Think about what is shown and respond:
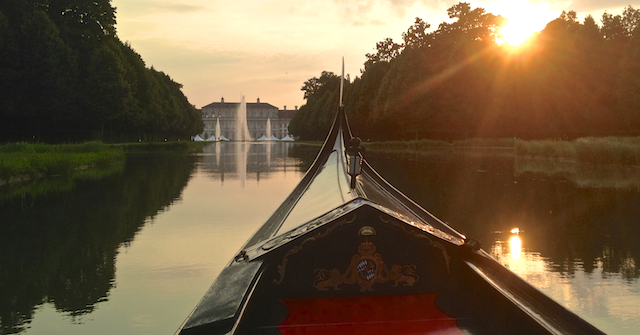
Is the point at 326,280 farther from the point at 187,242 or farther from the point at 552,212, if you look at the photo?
the point at 552,212

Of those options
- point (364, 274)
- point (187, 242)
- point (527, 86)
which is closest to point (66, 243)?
point (187, 242)

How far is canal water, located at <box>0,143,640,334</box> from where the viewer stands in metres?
4.92

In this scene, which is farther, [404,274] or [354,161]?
[354,161]

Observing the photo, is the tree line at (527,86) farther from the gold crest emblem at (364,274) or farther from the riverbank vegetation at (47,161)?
the gold crest emblem at (364,274)

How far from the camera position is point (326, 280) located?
342 cm

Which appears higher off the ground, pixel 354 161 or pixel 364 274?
pixel 354 161

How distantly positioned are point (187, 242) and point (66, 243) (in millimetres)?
1609

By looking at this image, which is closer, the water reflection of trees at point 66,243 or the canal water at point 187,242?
the canal water at point 187,242

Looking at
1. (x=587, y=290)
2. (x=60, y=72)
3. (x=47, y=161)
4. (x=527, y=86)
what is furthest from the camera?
(x=527, y=86)

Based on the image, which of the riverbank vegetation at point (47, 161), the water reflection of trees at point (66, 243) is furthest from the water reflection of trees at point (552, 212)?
the riverbank vegetation at point (47, 161)

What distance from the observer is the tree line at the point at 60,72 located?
113 feet

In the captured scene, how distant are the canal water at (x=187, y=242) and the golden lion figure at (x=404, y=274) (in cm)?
186

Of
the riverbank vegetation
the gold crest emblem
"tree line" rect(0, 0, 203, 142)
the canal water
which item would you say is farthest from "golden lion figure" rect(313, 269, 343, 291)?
"tree line" rect(0, 0, 203, 142)

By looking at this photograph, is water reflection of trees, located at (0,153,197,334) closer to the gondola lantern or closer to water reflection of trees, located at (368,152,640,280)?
the gondola lantern
